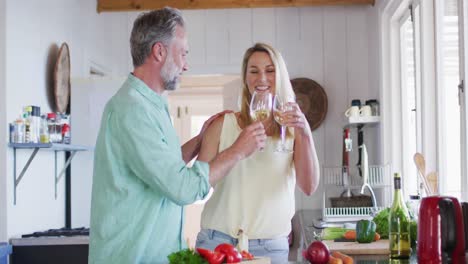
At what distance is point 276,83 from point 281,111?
0.19m

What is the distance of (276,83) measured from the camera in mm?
2117

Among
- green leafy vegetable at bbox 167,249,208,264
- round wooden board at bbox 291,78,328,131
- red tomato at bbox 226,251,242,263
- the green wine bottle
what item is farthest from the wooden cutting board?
round wooden board at bbox 291,78,328,131

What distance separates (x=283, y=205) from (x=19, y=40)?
2273 mm

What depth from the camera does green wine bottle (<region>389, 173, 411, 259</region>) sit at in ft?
6.27

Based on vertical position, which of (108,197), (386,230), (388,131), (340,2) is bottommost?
(386,230)

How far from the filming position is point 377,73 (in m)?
4.83

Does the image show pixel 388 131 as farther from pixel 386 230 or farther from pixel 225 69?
pixel 386 230

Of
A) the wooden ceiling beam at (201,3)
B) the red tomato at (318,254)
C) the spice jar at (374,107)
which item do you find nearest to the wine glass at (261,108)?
the red tomato at (318,254)

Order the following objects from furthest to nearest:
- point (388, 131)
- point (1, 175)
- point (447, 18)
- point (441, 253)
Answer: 1. point (388, 131)
2. point (1, 175)
3. point (447, 18)
4. point (441, 253)

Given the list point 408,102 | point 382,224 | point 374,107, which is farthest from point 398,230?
point 374,107

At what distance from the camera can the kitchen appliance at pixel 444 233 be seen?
1.63 metres

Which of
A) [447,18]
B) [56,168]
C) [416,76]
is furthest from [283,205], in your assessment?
[56,168]

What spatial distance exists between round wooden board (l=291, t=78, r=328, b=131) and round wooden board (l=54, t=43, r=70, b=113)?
1.82 meters

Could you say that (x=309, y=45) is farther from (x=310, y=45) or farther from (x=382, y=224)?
(x=382, y=224)
